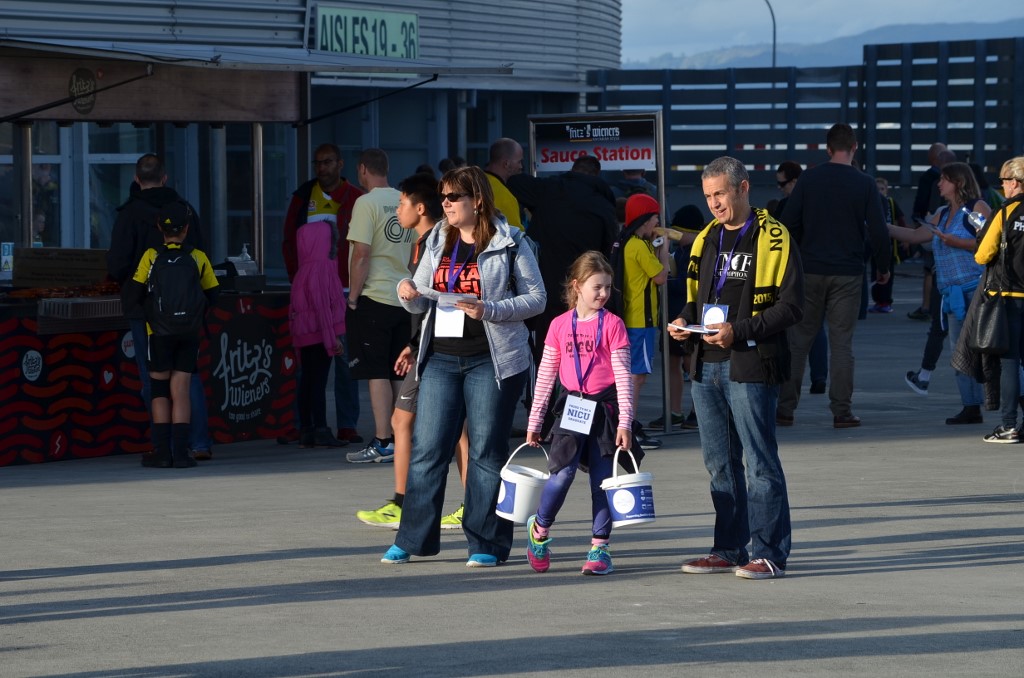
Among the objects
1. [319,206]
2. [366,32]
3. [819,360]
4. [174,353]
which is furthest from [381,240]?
[366,32]

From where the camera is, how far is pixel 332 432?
1233 cm

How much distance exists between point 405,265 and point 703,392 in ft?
11.7

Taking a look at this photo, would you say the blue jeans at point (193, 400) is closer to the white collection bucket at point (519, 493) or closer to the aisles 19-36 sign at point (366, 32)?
the white collection bucket at point (519, 493)

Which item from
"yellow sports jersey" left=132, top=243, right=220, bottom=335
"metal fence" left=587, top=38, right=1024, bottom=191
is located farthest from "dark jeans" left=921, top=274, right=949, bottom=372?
"metal fence" left=587, top=38, right=1024, bottom=191

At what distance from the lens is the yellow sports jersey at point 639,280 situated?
1112 centimetres

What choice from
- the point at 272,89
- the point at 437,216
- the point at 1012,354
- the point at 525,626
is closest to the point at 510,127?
the point at 272,89

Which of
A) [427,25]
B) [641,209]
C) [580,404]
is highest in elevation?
[427,25]

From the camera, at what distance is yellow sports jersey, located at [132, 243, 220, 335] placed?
10.8 meters

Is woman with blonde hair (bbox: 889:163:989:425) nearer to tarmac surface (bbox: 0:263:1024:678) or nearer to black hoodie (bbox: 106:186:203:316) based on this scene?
tarmac surface (bbox: 0:263:1024:678)

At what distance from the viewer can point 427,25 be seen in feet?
83.1

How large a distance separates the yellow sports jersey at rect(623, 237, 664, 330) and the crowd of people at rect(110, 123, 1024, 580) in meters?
0.01

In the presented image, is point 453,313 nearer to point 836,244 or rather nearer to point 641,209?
point 641,209

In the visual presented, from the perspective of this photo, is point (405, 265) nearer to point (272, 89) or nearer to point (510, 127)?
point (272, 89)

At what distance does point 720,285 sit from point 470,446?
4.39 feet
